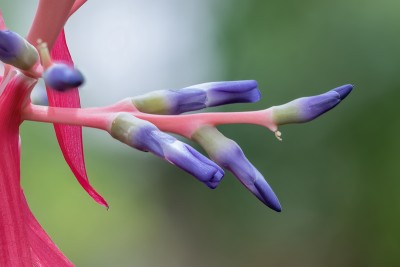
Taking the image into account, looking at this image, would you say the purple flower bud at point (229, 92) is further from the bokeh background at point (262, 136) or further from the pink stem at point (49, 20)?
the bokeh background at point (262, 136)

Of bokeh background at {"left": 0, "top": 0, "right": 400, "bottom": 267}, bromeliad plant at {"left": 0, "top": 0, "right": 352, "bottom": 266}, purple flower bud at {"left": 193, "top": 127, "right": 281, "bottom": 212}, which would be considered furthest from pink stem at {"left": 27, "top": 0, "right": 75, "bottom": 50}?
bokeh background at {"left": 0, "top": 0, "right": 400, "bottom": 267}

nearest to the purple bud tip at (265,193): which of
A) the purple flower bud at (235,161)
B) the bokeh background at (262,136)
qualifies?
the purple flower bud at (235,161)

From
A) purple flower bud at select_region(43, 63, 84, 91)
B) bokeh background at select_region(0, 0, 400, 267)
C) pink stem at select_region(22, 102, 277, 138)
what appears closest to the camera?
purple flower bud at select_region(43, 63, 84, 91)

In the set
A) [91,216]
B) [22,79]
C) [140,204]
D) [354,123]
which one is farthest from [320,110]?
[140,204]

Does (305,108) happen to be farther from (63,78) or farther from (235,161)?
(63,78)

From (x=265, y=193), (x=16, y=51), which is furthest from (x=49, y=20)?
(x=265, y=193)

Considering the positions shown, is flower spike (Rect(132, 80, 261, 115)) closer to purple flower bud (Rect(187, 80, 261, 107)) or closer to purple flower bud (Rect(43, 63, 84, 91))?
purple flower bud (Rect(187, 80, 261, 107))

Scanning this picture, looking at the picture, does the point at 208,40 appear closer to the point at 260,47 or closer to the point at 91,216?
the point at 260,47
